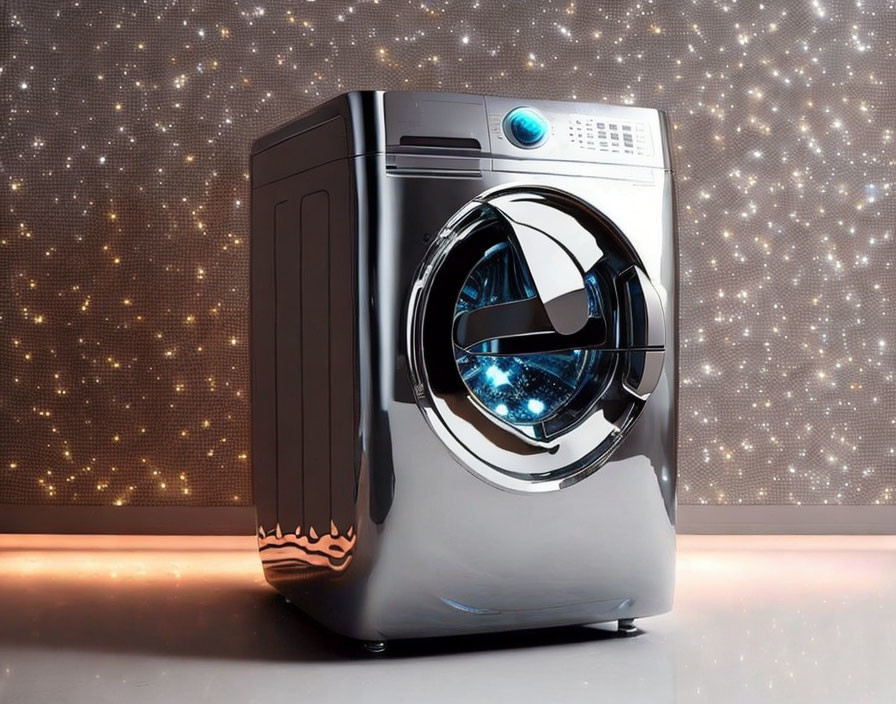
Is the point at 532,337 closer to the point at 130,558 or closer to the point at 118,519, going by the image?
the point at 130,558

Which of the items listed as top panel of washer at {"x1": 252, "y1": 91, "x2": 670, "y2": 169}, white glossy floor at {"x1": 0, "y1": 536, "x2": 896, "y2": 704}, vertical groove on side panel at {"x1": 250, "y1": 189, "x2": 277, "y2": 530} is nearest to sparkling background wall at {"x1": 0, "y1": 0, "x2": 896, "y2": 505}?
white glossy floor at {"x1": 0, "y1": 536, "x2": 896, "y2": 704}

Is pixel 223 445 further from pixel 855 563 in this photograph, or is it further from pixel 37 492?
pixel 855 563

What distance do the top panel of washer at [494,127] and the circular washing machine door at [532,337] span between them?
91 millimetres

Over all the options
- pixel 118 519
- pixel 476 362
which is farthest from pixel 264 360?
pixel 118 519

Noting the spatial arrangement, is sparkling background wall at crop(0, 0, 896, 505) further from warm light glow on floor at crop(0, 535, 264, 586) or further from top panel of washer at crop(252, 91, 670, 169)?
top panel of washer at crop(252, 91, 670, 169)

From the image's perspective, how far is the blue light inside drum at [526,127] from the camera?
173 cm

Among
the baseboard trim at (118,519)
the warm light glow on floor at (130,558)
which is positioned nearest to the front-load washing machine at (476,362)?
the warm light glow on floor at (130,558)

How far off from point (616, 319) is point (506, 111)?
42cm

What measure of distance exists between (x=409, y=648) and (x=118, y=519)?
1227 millimetres

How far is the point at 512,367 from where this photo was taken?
5.78ft

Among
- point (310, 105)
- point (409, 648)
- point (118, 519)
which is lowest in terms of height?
point (409, 648)

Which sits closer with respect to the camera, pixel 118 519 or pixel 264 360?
pixel 264 360

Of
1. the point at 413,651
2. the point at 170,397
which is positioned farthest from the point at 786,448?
the point at 170,397

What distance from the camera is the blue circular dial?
1729 mm
